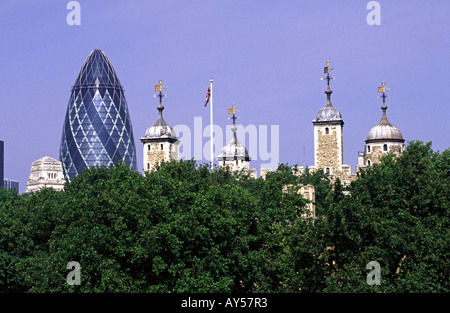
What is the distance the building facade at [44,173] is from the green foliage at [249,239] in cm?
12589

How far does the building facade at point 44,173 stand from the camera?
176 meters

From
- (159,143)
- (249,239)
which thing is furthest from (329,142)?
(249,239)

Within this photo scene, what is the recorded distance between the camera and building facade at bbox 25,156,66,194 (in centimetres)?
17588

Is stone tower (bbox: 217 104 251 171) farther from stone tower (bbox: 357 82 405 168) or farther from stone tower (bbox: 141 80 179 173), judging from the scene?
stone tower (bbox: 357 82 405 168)

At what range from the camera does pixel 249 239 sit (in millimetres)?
47312

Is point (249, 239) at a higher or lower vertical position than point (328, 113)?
lower

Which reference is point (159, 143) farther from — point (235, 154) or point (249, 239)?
Answer: point (249, 239)

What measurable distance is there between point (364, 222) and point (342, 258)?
7.20 ft

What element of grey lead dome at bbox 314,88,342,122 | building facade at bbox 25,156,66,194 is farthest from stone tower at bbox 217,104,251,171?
building facade at bbox 25,156,66,194

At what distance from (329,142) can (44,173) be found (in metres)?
98.4

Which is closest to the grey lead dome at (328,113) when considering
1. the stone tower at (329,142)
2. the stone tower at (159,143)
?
the stone tower at (329,142)

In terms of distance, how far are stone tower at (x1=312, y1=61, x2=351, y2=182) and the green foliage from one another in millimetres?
39469
